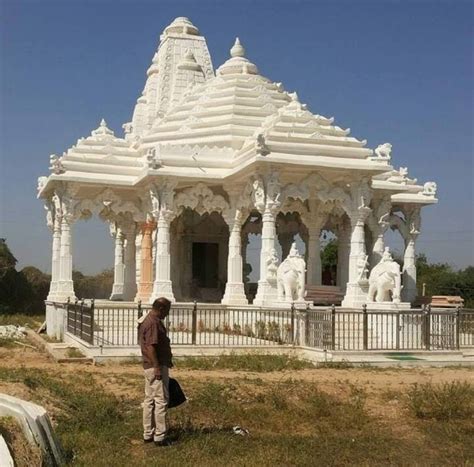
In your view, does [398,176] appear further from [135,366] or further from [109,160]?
[135,366]

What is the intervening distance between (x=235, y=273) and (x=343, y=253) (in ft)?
15.6

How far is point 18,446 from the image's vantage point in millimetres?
6512

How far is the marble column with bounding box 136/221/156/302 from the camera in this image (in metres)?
25.4

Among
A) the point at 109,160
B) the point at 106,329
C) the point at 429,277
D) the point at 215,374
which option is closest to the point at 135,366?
the point at 215,374

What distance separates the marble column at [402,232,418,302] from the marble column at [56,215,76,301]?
36.1 feet

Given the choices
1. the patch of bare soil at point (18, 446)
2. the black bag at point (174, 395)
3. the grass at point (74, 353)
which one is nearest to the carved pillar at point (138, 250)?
the grass at point (74, 353)

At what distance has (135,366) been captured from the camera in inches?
563

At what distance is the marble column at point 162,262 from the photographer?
73.1 ft

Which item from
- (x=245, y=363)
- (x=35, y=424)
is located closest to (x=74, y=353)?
(x=245, y=363)

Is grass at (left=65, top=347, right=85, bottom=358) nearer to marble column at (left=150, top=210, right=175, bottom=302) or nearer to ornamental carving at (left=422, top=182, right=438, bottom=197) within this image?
marble column at (left=150, top=210, right=175, bottom=302)

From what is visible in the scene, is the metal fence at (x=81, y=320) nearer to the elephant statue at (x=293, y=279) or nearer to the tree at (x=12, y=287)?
the elephant statue at (x=293, y=279)

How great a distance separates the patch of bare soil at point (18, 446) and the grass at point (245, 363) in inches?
296

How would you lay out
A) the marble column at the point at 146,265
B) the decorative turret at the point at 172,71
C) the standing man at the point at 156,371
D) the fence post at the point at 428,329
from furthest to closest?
the decorative turret at the point at 172,71 < the marble column at the point at 146,265 < the fence post at the point at 428,329 < the standing man at the point at 156,371

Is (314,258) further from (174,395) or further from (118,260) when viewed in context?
(174,395)
